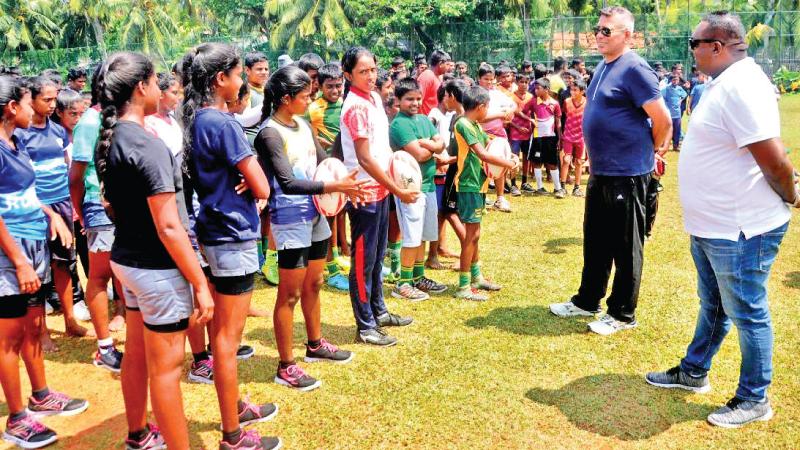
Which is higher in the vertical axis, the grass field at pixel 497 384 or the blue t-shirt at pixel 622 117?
the blue t-shirt at pixel 622 117

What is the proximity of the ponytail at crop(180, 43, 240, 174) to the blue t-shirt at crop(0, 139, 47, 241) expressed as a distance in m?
1.16

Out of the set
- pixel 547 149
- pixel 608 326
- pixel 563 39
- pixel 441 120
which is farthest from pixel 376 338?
pixel 563 39

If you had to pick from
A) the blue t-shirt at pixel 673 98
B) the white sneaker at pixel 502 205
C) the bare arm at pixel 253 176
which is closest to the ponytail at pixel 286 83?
the bare arm at pixel 253 176

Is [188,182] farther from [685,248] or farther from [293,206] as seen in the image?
[685,248]

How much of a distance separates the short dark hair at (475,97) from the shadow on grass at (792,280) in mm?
3320

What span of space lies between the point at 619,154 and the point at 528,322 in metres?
1.56

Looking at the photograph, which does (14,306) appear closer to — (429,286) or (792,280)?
(429,286)

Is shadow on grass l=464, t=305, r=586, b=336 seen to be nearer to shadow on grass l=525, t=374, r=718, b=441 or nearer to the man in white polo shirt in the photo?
shadow on grass l=525, t=374, r=718, b=441

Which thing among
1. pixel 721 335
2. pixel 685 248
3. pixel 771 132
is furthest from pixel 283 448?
pixel 685 248

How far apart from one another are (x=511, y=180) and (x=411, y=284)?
5026 millimetres

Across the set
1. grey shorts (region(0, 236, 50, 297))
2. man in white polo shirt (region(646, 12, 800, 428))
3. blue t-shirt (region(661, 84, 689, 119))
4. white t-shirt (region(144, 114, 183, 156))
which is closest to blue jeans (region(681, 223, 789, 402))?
man in white polo shirt (region(646, 12, 800, 428))

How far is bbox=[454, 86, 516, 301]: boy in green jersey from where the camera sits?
18.8 ft

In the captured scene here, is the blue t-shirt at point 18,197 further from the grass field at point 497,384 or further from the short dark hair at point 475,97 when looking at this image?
the short dark hair at point 475,97

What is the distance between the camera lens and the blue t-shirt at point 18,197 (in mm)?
3777
